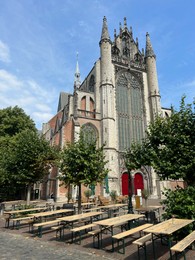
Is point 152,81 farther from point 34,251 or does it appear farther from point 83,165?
point 34,251

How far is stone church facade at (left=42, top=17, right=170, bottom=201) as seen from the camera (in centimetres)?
2444

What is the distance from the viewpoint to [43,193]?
95.6ft

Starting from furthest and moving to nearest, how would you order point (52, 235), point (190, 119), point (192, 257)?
point (190, 119) → point (52, 235) → point (192, 257)

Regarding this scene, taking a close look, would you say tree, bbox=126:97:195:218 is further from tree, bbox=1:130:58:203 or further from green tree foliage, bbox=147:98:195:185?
tree, bbox=1:130:58:203

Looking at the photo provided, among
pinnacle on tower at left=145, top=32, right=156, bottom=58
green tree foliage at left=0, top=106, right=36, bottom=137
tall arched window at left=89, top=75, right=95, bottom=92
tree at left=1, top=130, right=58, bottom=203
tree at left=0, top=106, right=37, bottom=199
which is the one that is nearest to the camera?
tree at left=1, top=130, right=58, bottom=203

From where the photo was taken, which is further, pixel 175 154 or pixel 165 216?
pixel 175 154

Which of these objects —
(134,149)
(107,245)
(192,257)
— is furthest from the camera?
(134,149)

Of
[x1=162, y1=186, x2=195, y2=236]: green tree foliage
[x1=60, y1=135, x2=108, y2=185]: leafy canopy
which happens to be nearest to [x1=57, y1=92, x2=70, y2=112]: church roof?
[x1=60, y1=135, x2=108, y2=185]: leafy canopy

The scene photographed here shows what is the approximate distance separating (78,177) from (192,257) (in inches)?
254

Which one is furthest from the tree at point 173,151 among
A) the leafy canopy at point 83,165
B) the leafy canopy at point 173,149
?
the leafy canopy at point 83,165

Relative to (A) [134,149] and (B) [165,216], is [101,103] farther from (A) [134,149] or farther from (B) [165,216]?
(B) [165,216]

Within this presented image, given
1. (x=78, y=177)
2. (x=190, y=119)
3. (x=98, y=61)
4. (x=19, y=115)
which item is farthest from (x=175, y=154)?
(x=19, y=115)

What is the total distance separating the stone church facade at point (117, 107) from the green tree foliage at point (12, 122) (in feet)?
16.2

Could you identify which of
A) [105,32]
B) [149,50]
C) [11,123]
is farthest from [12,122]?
[149,50]
